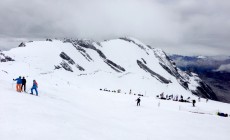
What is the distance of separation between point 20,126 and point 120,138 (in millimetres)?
7752

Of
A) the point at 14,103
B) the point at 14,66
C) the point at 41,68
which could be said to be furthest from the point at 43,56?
the point at 14,103

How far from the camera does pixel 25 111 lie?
22328 mm

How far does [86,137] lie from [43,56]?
171 meters

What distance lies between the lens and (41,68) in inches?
6083

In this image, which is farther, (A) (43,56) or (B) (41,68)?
(A) (43,56)

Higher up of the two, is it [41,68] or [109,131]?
[41,68]

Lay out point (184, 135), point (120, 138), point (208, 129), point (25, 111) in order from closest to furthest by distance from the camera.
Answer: point (120, 138), point (25, 111), point (184, 135), point (208, 129)

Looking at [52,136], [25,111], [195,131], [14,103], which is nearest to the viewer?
[52,136]

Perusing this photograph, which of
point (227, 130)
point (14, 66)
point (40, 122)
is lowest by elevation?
point (227, 130)

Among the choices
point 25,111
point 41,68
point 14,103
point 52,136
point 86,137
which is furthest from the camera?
point 41,68

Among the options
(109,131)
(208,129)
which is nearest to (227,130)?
(208,129)

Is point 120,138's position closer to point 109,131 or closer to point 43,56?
point 109,131

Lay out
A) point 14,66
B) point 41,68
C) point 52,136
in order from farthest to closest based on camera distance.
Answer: point 41,68, point 14,66, point 52,136

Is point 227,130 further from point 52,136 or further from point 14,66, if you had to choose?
point 14,66
